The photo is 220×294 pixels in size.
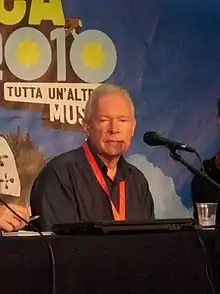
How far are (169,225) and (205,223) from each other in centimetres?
33

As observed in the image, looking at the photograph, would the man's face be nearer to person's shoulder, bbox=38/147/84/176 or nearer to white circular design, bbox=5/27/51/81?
person's shoulder, bbox=38/147/84/176

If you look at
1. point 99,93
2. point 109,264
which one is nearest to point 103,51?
point 99,93

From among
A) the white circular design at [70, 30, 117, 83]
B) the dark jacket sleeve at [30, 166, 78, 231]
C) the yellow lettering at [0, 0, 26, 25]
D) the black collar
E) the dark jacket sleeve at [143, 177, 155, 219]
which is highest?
the yellow lettering at [0, 0, 26, 25]

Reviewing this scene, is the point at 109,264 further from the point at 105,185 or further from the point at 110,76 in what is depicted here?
the point at 110,76

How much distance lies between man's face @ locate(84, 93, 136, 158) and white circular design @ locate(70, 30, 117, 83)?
0.16 m

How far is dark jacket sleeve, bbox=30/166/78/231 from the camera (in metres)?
2.56

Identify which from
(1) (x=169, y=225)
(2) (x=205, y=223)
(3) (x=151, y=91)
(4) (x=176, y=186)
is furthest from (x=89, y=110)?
(1) (x=169, y=225)

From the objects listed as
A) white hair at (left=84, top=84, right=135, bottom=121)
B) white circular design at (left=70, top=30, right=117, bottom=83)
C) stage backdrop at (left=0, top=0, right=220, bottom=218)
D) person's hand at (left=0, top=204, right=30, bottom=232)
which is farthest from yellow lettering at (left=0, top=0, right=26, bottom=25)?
person's hand at (left=0, top=204, right=30, bottom=232)

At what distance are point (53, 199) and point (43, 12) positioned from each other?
2.58ft

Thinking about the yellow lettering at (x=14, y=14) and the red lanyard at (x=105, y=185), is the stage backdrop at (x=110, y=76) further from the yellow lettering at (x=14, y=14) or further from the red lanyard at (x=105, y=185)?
the red lanyard at (x=105, y=185)

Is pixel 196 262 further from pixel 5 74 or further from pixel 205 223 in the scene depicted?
pixel 5 74

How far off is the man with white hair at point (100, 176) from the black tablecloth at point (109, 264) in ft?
2.59

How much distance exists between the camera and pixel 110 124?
9.41 feet

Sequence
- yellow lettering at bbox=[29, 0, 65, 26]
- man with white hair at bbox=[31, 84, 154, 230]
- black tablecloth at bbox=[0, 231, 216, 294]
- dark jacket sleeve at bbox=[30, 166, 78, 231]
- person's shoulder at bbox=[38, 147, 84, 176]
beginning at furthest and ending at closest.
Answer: yellow lettering at bbox=[29, 0, 65, 26], person's shoulder at bbox=[38, 147, 84, 176], man with white hair at bbox=[31, 84, 154, 230], dark jacket sleeve at bbox=[30, 166, 78, 231], black tablecloth at bbox=[0, 231, 216, 294]
